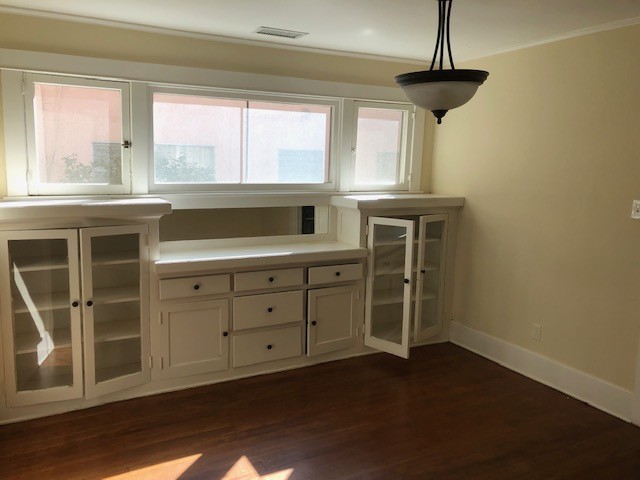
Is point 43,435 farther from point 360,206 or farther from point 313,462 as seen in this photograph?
point 360,206

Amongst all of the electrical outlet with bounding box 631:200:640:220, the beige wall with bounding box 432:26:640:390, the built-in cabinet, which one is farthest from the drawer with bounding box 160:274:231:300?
the electrical outlet with bounding box 631:200:640:220


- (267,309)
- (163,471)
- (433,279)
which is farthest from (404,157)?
A: (163,471)

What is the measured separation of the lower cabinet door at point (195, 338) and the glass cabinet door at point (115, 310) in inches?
5.8

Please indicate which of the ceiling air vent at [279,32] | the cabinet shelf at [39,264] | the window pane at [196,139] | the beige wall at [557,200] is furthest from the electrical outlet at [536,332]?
the cabinet shelf at [39,264]

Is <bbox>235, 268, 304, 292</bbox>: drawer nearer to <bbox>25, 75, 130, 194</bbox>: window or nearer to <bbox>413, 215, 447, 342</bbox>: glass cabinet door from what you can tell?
<bbox>25, 75, 130, 194</bbox>: window

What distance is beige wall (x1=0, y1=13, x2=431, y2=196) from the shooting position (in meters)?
3.12

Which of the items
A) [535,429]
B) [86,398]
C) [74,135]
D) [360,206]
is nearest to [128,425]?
[86,398]

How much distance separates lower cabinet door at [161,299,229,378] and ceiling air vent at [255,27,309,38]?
179 cm

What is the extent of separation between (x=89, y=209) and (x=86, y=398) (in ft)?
3.71

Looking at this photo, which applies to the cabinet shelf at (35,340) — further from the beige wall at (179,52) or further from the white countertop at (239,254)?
the beige wall at (179,52)

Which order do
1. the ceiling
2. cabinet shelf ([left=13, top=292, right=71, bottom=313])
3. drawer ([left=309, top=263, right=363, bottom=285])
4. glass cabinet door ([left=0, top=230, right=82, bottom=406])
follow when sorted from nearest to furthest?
the ceiling → glass cabinet door ([left=0, top=230, right=82, bottom=406]) → cabinet shelf ([left=13, top=292, right=71, bottom=313]) → drawer ([left=309, top=263, right=363, bottom=285])

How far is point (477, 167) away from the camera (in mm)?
4168

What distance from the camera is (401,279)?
410cm

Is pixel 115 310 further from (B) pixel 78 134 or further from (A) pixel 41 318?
(B) pixel 78 134
